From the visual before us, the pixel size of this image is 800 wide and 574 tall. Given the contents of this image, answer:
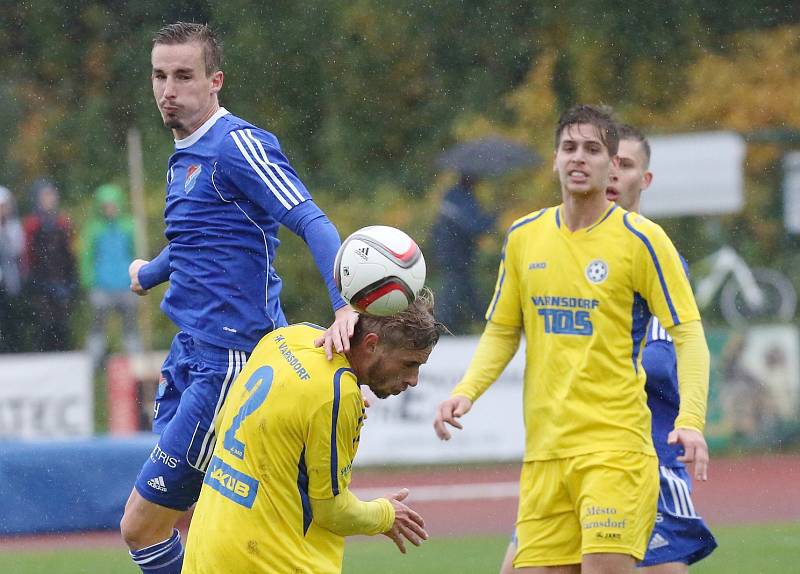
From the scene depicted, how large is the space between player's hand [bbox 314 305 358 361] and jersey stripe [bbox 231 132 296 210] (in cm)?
77

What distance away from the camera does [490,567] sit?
7242mm

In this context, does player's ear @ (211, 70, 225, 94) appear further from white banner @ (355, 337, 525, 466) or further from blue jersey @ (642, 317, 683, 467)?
white banner @ (355, 337, 525, 466)

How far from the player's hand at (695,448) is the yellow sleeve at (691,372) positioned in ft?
0.17

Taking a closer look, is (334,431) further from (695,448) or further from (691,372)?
(691,372)

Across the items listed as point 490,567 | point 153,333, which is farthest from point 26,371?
point 490,567

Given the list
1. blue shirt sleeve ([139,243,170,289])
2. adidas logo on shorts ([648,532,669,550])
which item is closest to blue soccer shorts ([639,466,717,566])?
adidas logo on shorts ([648,532,669,550])

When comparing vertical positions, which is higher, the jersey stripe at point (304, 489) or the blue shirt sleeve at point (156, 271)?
the blue shirt sleeve at point (156, 271)

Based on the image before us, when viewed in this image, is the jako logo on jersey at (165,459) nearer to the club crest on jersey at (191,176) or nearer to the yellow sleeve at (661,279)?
the club crest on jersey at (191,176)

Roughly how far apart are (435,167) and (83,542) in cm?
773

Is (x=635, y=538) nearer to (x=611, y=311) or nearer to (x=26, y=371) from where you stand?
(x=611, y=311)

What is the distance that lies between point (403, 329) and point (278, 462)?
49 centimetres

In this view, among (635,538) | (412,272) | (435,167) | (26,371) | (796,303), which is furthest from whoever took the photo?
(435,167)

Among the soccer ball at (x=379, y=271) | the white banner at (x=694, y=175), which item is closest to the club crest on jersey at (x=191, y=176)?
the soccer ball at (x=379, y=271)

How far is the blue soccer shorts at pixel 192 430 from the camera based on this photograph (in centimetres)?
442
